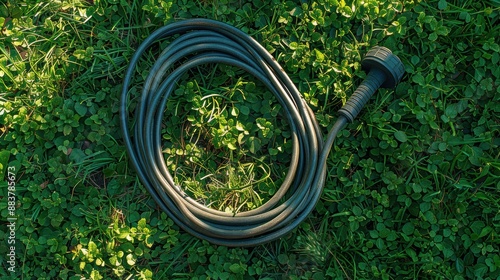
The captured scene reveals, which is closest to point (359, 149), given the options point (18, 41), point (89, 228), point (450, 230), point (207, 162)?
point (450, 230)

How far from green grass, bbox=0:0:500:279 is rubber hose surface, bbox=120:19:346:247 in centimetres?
8

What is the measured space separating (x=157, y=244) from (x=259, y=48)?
1.12m

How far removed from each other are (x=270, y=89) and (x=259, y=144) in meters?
0.28

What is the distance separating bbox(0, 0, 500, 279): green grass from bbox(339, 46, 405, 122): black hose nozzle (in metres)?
0.10

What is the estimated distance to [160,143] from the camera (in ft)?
8.59

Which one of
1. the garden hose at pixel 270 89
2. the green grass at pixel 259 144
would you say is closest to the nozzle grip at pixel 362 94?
the garden hose at pixel 270 89

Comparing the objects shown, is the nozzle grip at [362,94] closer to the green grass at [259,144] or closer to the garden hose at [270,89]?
the garden hose at [270,89]

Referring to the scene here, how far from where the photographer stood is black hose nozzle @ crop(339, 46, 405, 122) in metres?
2.52

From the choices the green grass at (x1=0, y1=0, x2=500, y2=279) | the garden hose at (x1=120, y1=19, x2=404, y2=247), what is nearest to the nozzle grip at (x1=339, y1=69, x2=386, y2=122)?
the garden hose at (x1=120, y1=19, x2=404, y2=247)

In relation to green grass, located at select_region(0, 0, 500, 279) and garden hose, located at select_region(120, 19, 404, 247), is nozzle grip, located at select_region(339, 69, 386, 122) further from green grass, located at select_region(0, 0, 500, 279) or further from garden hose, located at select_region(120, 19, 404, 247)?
green grass, located at select_region(0, 0, 500, 279)

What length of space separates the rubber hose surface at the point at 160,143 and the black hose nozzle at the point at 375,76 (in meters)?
0.08

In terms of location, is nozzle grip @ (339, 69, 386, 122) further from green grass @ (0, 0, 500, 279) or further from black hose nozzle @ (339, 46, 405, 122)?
green grass @ (0, 0, 500, 279)

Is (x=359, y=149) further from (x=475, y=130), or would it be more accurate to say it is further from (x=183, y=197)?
(x=183, y=197)

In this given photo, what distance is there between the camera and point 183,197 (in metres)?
2.57
